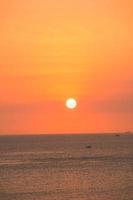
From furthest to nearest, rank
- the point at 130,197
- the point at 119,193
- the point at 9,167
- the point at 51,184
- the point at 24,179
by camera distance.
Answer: the point at 9,167 < the point at 24,179 < the point at 51,184 < the point at 119,193 < the point at 130,197

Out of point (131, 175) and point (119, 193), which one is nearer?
point (119, 193)

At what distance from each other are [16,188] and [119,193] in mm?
16478

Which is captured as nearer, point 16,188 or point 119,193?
point 119,193

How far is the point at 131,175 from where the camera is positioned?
9694cm

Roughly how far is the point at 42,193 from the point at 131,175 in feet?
91.8

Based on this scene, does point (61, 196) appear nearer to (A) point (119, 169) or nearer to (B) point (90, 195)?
(B) point (90, 195)

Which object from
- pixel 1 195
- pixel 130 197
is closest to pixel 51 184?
pixel 1 195

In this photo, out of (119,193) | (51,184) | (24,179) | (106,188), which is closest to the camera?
(119,193)

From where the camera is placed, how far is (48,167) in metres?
122

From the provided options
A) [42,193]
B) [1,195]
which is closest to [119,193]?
[42,193]

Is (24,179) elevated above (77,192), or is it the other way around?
(24,179)

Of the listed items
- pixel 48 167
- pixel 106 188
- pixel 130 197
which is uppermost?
pixel 48 167

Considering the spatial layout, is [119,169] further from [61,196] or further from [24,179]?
[61,196]

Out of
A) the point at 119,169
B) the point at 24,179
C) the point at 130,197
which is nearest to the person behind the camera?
the point at 130,197
